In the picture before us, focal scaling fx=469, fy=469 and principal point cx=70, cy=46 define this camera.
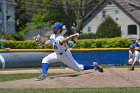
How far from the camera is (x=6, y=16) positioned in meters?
65.2

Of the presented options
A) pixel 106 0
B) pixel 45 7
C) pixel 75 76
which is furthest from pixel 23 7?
pixel 75 76

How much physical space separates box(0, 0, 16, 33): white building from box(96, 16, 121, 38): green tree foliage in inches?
499

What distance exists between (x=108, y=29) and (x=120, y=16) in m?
6.80

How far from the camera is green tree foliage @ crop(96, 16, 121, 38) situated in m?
65.9

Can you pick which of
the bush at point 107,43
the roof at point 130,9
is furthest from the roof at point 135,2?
the bush at point 107,43

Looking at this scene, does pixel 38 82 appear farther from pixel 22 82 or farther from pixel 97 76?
pixel 97 76

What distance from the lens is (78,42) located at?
31.7 meters

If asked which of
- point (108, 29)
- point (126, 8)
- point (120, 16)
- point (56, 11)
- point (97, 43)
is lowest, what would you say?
point (97, 43)

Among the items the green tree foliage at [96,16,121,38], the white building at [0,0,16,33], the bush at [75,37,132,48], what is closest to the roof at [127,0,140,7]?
the green tree foliage at [96,16,121,38]

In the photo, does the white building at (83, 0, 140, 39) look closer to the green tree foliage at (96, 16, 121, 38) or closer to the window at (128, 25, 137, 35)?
the window at (128, 25, 137, 35)

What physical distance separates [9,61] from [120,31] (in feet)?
156

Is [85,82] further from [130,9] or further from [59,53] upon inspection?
[130,9]

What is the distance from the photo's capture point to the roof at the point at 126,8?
70750mm

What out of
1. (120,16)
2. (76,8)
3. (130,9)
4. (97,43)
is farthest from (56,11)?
(97,43)
